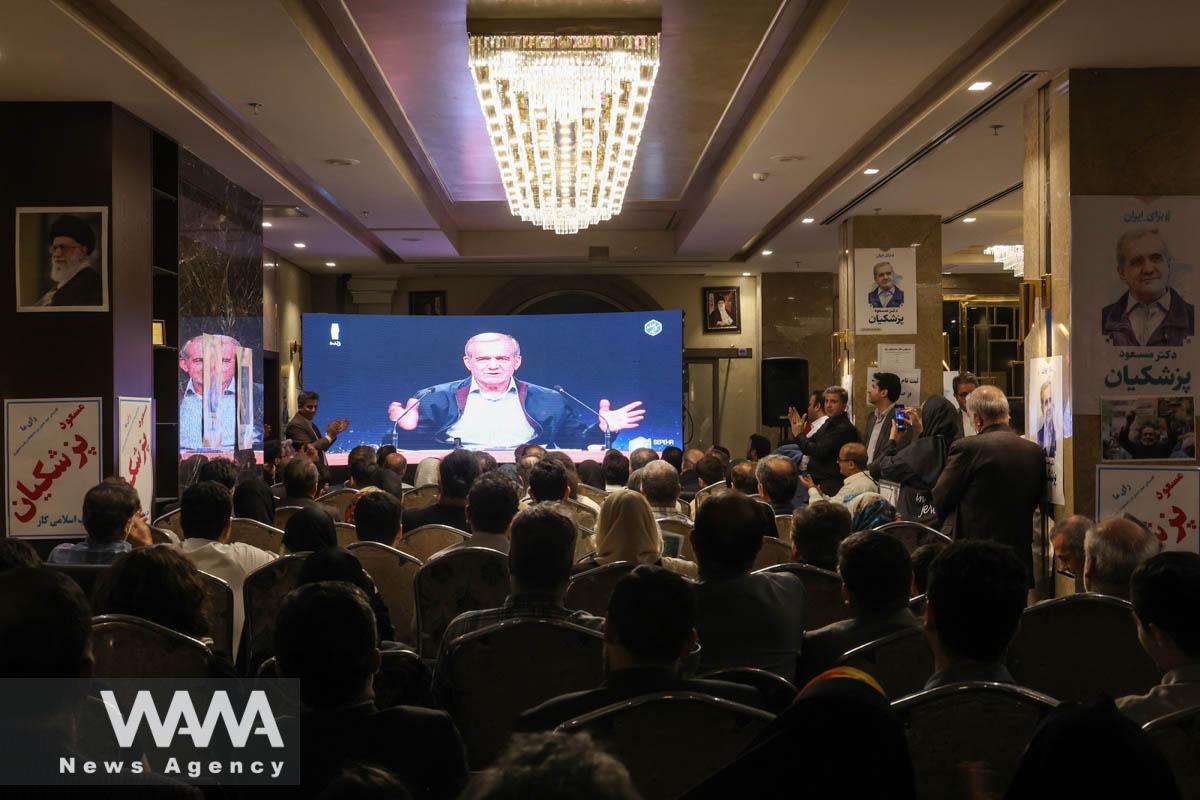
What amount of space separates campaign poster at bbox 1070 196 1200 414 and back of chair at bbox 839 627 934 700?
341 centimetres

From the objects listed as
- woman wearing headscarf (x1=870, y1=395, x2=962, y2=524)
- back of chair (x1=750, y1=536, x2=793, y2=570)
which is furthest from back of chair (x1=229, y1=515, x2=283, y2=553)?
woman wearing headscarf (x1=870, y1=395, x2=962, y2=524)

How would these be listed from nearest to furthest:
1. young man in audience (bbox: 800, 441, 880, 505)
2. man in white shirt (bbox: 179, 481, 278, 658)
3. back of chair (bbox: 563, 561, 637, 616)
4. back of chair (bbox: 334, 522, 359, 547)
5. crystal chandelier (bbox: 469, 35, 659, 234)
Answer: back of chair (bbox: 563, 561, 637, 616) < man in white shirt (bbox: 179, 481, 278, 658) < back of chair (bbox: 334, 522, 359, 547) < crystal chandelier (bbox: 469, 35, 659, 234) < young man in audience (bbox: 800, 441, 880, 505)

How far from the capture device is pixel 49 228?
622 centimetres

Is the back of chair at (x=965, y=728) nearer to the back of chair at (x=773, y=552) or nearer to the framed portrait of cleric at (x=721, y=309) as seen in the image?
the back of chair at (x=773, y=552)

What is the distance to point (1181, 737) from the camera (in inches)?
69.7

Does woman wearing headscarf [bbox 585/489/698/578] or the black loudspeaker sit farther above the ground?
the black loudspeaker

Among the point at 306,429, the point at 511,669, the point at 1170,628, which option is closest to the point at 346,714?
the point at 511,669

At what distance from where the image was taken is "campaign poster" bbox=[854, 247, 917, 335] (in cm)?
1006

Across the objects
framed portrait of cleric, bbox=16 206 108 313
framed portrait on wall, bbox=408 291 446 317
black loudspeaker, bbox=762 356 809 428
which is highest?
framed portrait on wall, bbox=408 291 446 317

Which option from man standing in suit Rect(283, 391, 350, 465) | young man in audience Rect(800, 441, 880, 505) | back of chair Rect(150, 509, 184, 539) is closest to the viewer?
back of chair Rect(150, 509, 184, 539)

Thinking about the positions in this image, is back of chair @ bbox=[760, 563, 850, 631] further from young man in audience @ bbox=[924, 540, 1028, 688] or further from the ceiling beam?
the ceiling beam

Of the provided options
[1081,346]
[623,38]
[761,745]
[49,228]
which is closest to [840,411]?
[1081,346]

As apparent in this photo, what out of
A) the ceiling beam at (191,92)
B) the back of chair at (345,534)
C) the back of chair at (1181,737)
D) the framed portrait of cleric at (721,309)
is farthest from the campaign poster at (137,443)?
the framed portrait of cleric at (721,309)

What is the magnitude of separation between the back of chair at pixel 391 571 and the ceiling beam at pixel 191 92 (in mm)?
2823
